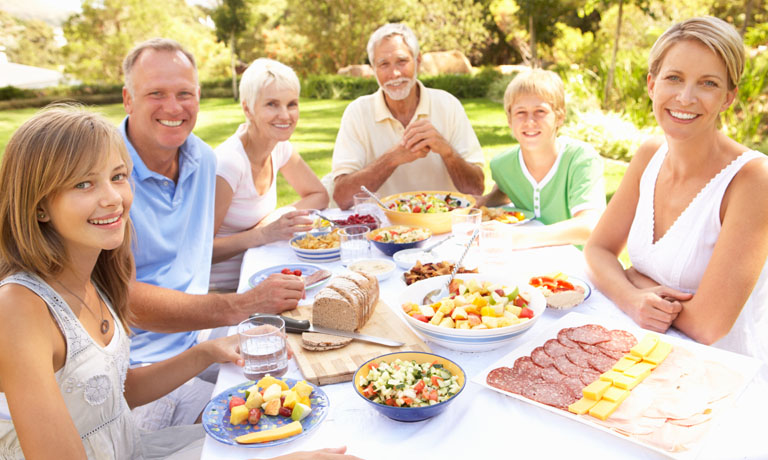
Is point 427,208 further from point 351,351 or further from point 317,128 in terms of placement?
point 317,128

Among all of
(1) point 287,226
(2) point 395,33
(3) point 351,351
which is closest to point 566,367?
(3) point 351,351

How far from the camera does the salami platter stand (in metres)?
1.30

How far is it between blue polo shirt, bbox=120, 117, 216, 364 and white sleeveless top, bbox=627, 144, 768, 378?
2191mm

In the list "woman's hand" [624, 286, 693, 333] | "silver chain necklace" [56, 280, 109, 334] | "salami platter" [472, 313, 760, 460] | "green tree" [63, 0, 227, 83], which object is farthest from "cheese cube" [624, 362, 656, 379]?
"green tree" [63, 0, 227, 83]

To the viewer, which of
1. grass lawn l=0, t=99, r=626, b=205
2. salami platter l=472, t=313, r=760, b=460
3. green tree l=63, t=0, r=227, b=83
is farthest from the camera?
green tree l=63, t=0, r=227, b=83

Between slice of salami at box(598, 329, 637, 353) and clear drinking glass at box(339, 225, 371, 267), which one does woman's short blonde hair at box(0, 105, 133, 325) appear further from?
slice of salami at box(598, 329, 637, 353)

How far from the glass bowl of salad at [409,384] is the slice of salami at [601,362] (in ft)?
1.37

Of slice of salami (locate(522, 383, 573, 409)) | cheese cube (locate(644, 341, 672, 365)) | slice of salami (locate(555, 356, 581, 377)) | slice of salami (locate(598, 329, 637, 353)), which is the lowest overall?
slice of salami (locate(522, 383, 573, 409))

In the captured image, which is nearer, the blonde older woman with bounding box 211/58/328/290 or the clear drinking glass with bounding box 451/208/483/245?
the clear drinking glass with bounding box 451/208/483/245

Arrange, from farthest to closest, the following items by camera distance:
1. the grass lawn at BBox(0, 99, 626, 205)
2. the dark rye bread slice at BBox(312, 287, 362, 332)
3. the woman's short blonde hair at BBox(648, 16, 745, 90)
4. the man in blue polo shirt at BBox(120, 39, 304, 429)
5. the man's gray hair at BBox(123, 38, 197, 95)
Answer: the grass lawn at BBox(0, 99, 626, 205) → the man's gray hair at BBox(123, 38, 197, 95) → the man in blue polo shirt at BBox(120, 39, 304, 429) → the woman's short blonde hair at BBox(648, 16, 745, 90) → the dark rye bread slice at BBox(312, 287, 362, 332)

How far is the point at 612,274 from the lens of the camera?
2.26 m

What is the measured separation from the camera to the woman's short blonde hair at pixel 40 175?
60.3 inches

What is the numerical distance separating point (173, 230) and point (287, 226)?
60cm

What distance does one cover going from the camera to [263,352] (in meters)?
1.67
